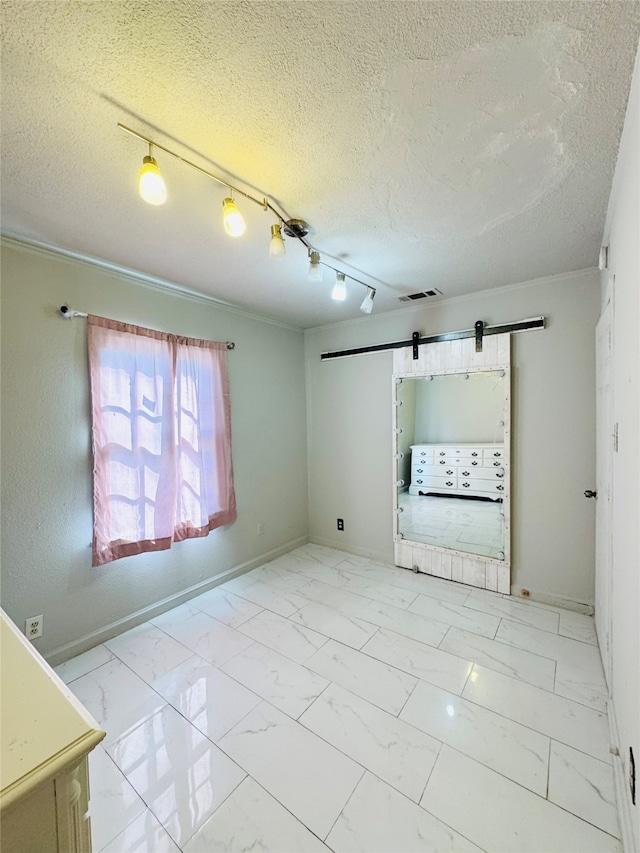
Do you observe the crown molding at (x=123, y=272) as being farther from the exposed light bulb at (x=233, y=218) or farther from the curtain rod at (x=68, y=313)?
the exposed light bulb at (x=233, y=218)

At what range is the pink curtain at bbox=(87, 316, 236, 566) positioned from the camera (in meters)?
2.19

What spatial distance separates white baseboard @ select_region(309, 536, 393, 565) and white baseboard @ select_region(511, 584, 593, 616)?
42.5 inches

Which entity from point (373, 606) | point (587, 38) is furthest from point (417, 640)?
point (587, 38)

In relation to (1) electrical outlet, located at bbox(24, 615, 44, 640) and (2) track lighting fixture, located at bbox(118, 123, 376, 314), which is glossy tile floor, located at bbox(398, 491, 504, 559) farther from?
(1) electrical outlet, located at bbox(24, 615, 44, 640)

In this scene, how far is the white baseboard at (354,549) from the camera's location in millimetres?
3354

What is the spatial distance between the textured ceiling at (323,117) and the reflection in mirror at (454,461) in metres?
1.23

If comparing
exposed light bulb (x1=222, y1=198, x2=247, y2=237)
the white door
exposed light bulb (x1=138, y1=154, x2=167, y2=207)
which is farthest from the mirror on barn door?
exposed light bulb (x1=138, y1=154, x2=167, y2=207)

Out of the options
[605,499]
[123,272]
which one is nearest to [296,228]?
[123,272]

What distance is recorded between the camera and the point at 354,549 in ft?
11.7

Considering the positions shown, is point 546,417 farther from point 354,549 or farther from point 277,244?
point 277,244

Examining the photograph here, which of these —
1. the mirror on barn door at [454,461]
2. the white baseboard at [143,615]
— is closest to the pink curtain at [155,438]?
the white baseboard at [143,615]

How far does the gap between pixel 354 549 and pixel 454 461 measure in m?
1.38

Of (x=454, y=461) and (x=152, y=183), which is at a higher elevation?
(x=152, y=183)

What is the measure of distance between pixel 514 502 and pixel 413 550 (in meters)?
0.98
